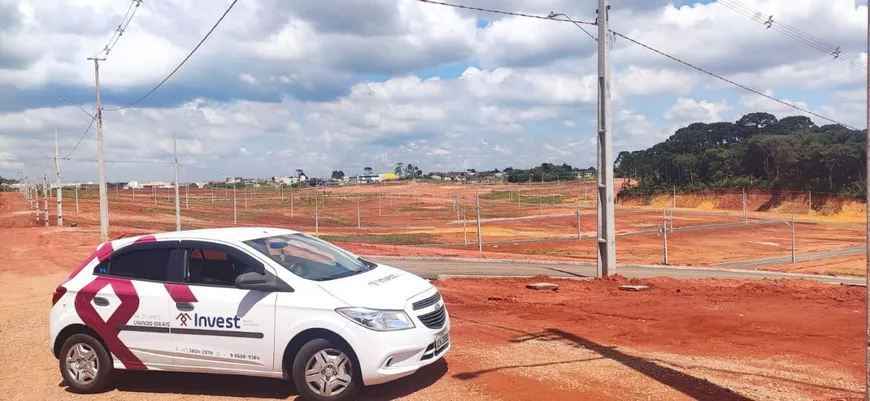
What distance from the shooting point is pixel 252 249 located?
653 cm

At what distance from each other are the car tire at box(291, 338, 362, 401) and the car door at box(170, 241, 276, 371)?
0.37 m

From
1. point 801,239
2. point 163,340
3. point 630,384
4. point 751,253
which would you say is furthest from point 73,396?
point 801,239

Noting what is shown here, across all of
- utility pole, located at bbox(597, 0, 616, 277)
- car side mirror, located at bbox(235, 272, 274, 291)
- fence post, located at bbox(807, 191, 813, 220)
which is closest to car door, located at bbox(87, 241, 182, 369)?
car side mirror, located at bbox(235, 272, 274, 291)

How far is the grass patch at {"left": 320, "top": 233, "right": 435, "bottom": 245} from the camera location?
44.9 metres

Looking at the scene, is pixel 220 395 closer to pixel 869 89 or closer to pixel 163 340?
pixel 163 340

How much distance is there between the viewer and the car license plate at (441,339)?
20.8 feet

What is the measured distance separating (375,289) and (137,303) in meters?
2.44

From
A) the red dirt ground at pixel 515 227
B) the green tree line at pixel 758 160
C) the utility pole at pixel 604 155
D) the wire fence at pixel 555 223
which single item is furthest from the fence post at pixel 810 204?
the utility pole at pixel 604 155

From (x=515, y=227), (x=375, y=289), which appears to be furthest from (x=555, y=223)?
(x=375, y=289)

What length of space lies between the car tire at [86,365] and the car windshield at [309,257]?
1.92 metres

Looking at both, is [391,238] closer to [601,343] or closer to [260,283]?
[601,343]

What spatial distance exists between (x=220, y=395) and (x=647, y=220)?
74656mm

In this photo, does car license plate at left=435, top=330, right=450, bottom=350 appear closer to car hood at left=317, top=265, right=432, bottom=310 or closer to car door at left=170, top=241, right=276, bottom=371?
car hood at left=317, top=265, right=432, bottom=310

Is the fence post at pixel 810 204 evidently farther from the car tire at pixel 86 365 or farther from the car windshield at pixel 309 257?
the car tire at pixel 86 365
